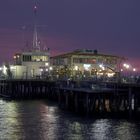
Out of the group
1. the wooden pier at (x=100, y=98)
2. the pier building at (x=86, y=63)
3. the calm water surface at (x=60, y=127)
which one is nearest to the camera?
Result: the calm water surface at (x=60, y=127)

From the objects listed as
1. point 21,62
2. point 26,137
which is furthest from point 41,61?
point 26,137

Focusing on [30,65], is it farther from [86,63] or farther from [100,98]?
[100,98]

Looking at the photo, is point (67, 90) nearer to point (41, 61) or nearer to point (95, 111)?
point (95, 111)

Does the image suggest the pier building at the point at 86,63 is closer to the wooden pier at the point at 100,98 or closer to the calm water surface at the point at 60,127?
the wooden pier at the point at 100,98

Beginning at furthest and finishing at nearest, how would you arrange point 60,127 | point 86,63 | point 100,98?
point 86,63
point 100,98
point 60,127

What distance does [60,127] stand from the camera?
177 feet

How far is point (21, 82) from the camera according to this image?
100312 mm

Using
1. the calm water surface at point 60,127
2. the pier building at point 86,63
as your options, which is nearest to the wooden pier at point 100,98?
the calm water surface at point 60,127

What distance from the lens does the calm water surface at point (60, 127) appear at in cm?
4812

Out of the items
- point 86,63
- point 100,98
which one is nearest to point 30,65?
point 86,63

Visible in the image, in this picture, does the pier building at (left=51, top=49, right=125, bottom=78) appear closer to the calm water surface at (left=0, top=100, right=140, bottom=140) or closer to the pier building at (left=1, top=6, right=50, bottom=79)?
the pier building at (left=1, top=6, right=50, bottom=79)

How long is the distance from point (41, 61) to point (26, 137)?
6689 cm

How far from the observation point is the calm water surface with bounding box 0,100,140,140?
1895 inches

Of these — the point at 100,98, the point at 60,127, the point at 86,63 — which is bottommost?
the point at 60,127
